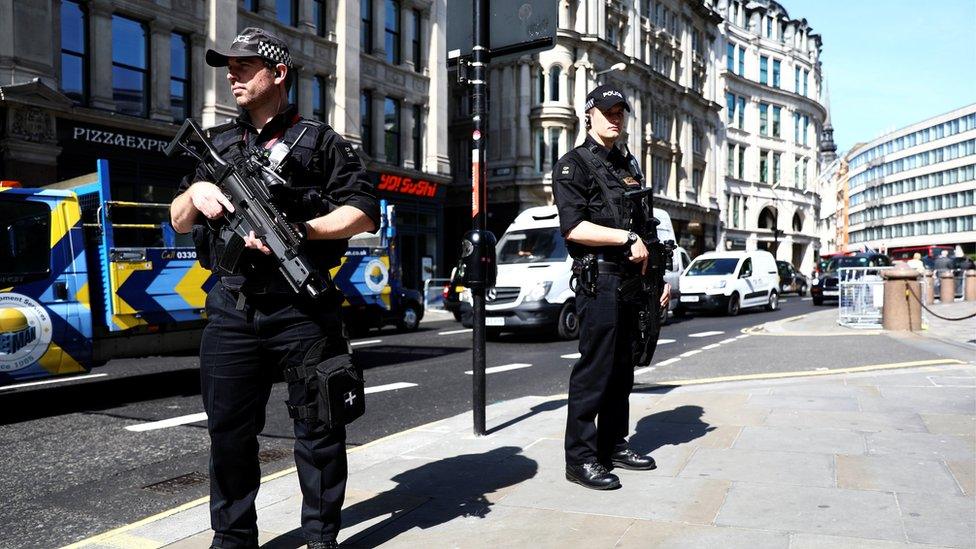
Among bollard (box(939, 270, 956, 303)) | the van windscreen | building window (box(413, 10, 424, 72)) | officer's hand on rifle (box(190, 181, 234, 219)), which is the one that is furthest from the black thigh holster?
building window (box(413, 10, 424, 72))

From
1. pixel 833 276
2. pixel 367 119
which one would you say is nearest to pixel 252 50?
pixel 367 119

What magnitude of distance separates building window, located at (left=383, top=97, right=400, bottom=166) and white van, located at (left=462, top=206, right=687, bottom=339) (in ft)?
47.1

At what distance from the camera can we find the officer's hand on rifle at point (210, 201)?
9.10 feet

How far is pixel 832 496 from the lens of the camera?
3801 millimetres

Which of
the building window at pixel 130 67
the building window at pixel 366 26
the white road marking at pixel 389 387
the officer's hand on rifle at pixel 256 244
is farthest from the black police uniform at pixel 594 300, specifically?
the building window at pixel 366 26

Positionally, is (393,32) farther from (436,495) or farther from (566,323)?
(436,495)

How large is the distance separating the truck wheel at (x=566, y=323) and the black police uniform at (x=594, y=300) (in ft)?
31.3

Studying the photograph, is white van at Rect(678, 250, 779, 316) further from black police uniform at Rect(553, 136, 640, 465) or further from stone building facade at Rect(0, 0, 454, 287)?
black police uniform at Rect(553, 136, 640, 465)

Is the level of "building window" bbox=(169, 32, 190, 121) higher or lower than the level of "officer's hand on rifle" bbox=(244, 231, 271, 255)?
higher

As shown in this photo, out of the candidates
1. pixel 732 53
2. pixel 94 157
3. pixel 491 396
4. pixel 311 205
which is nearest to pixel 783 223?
pixel 732 53

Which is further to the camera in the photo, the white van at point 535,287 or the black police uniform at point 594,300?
the white van at point 535,287

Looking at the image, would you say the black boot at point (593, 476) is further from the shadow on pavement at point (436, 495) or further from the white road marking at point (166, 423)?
the white road marking at point (166, 423)

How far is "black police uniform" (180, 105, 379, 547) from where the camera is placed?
2914 millimetres

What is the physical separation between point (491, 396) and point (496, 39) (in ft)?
12.3
